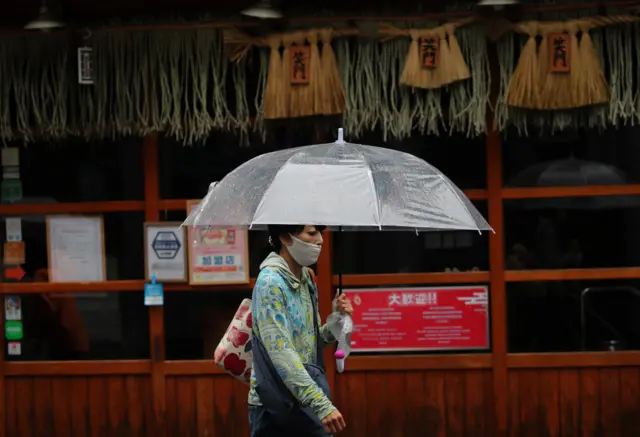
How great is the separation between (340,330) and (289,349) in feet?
1.93

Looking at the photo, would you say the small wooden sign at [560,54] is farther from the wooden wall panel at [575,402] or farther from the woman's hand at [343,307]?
the woman's hand at [343,307]

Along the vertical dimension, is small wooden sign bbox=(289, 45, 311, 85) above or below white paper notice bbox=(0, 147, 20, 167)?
above

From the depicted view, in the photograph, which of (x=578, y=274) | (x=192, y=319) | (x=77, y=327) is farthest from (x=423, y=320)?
(x=77, y=327)

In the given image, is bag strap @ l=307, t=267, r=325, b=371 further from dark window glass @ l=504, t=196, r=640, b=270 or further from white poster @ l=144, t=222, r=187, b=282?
dark window glass @ l=504, t=196, r=640, b=270

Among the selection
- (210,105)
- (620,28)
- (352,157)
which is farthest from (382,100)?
(352,157)

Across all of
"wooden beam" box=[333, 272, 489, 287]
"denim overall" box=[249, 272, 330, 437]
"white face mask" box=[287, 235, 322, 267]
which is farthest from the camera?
"wooden beam" box=[333, 272, 489, 287]

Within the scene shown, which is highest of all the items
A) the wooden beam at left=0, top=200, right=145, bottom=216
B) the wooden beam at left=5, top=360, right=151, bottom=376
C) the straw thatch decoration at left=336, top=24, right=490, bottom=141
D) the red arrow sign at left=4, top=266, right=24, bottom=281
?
the straw thatch decoration at left=336, top=24, right=490, bottom=141

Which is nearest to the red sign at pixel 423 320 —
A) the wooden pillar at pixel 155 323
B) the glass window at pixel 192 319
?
the glass window at pixel 192 319

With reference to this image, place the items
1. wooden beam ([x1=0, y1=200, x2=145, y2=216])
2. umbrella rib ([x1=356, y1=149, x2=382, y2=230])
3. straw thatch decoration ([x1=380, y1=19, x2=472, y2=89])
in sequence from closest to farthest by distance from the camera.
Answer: umbrella rib ([x1=356, y1=149, x2=382, y2=230]) < straw thatch decoration ([x1=380, y1=19, x2=472, y2=89]) < wooden beam ([x1=0, y1=200, x2=145, y2=216])

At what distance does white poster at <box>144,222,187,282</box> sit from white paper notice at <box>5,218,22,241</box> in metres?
1.04

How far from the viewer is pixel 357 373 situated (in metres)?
7.80

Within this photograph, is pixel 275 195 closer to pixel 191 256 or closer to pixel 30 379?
pixel 191 256

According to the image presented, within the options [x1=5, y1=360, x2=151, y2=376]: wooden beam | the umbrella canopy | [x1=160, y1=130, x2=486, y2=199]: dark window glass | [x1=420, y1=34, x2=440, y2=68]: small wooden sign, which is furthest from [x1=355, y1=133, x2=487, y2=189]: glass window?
the umbrella canopy

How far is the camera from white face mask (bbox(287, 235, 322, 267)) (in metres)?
5.03
